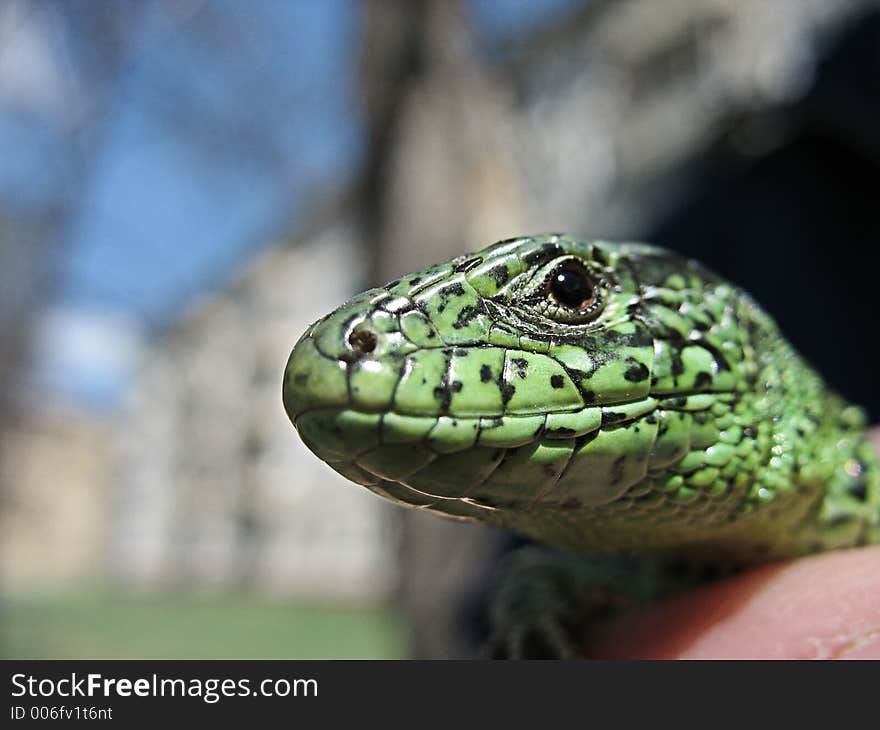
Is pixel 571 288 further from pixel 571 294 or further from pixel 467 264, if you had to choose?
pixel 467 264

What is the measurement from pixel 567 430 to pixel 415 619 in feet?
6.64

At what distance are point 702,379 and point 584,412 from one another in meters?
0.22

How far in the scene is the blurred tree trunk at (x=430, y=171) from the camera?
8.92ft

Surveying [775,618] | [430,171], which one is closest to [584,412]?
[775,618]

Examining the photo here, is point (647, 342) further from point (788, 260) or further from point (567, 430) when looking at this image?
point (788, 260)

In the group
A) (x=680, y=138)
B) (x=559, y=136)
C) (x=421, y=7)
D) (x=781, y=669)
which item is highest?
(x=559, y=136)

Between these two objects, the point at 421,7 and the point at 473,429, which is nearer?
the point at 473,429

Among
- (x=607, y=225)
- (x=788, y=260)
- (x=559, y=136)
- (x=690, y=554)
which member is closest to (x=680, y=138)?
(x=559, y=136)

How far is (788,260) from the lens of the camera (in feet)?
8.16

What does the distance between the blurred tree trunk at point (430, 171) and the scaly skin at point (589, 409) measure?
1452mm

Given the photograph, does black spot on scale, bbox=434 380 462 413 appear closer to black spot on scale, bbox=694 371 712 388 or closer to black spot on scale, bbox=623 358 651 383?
black spot on scale, bbox=623 358 651 383

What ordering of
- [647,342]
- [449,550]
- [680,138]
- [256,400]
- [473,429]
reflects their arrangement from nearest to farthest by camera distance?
[473,429], [647,342], [449,550], [680,138], [256,400]

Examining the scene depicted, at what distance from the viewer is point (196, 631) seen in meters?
10.3

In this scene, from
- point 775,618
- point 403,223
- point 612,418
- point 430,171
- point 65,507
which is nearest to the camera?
point 612,418
